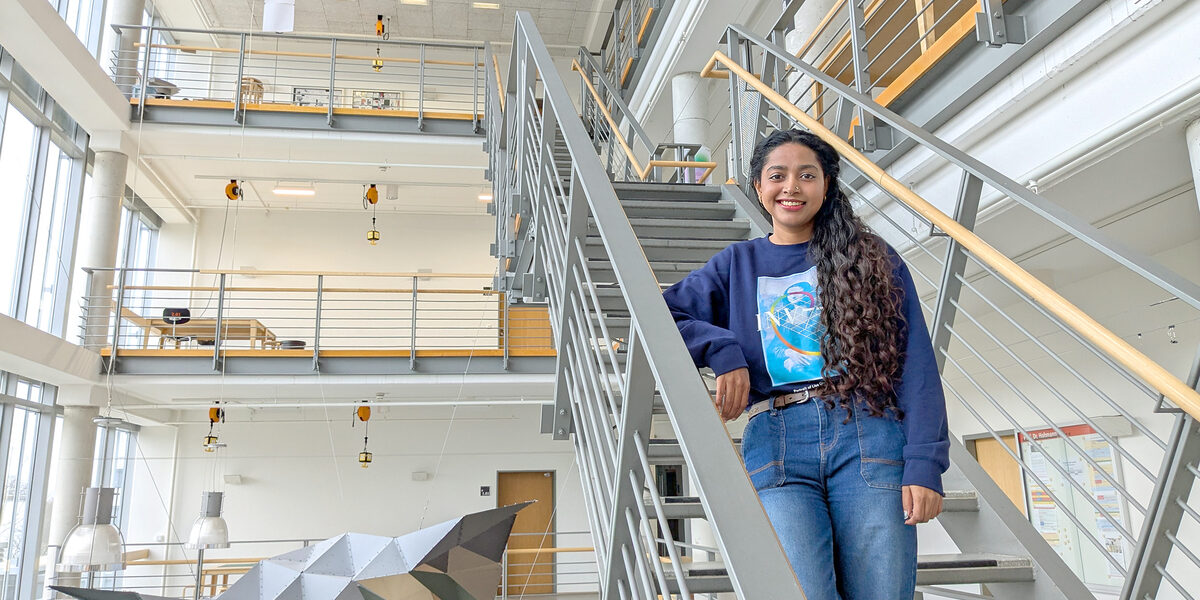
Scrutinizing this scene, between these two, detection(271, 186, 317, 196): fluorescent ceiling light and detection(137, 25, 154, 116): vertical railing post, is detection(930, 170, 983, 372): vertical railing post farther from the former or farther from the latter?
detection(271, 186, 317, 196): fluorescent ceiling light

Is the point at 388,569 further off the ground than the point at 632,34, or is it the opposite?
the point at 632,34

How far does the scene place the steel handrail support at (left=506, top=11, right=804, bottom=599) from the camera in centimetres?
61

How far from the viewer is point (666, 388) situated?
76 centimetres

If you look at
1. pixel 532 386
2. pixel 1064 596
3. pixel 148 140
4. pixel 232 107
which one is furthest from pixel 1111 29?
pixel 148 140

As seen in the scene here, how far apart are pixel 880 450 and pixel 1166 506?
2.42 feet

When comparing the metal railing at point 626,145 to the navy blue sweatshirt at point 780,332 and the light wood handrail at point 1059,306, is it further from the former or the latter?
the navy blue sweatshirt at point 780,332

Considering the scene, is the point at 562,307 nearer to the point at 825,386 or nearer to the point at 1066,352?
the point at 825,386

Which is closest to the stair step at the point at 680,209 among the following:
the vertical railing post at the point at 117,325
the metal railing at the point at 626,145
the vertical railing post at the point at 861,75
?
the vertical railing post at the point at 861,75

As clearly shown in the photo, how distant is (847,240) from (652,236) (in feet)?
5.50

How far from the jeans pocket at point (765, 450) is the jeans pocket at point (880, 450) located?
86 mm

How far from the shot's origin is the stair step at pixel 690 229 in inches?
104

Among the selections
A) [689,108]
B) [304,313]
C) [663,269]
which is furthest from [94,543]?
[304,313]

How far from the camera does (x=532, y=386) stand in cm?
702

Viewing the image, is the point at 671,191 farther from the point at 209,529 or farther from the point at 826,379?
the point at 209,529
